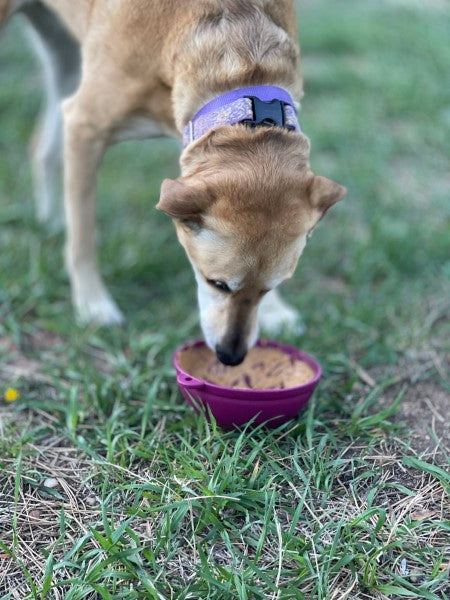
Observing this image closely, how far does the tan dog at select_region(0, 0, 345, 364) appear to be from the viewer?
8.45 ft

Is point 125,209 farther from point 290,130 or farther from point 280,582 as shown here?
point 280,582

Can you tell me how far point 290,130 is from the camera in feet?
8.96

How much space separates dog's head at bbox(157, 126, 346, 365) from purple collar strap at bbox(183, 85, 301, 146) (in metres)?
0.06

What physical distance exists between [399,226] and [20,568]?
10.2ft

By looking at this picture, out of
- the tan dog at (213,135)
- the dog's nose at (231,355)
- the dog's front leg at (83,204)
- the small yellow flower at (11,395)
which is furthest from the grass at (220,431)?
the tan dog at (213,135)

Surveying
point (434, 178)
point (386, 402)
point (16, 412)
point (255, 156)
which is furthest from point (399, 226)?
point (16, 412)

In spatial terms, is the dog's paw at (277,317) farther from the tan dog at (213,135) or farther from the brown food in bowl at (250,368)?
the brown food in bowl at (250,368)

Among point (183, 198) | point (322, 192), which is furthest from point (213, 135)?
point (322, 192)

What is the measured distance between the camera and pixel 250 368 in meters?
3.06

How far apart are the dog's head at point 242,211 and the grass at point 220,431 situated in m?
0.50

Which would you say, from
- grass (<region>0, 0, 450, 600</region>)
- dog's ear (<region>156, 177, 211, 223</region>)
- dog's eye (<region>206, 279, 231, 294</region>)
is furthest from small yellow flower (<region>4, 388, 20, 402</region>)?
dog's ear (<region>156, 177, 211, 223</region>)

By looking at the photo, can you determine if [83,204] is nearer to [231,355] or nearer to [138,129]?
[138,129]

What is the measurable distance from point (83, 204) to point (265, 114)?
131 cm

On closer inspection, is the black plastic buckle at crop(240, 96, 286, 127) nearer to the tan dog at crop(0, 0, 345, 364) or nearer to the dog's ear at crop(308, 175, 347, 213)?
the tan dog at crop(0, 0, 345, 364)
